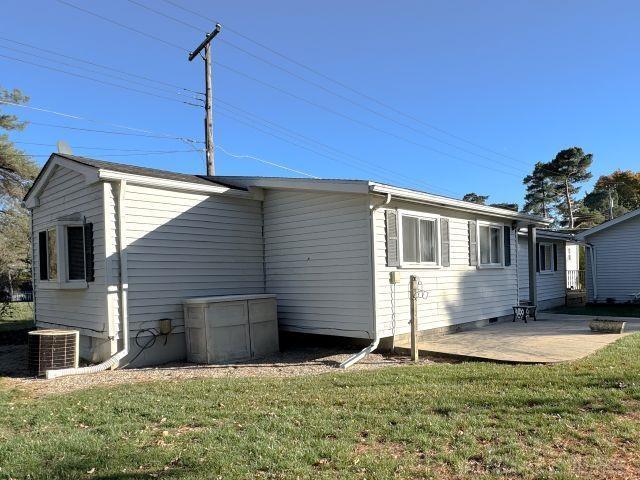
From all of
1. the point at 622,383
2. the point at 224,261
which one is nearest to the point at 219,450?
the point at 622,383

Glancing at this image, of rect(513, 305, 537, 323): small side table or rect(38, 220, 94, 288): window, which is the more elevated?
rect(38, 220, 94, 288): window

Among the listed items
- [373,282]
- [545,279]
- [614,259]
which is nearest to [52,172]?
[373,282]

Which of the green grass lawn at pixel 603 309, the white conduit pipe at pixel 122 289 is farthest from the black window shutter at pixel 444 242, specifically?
the green grass lawn at pixel 603 309

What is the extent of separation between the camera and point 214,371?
789 centimetres

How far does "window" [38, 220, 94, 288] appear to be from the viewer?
880 cm

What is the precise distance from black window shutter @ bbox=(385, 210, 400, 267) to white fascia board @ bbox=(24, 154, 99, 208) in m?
5.07

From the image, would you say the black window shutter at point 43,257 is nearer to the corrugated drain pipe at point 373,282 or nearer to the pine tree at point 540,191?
the corrugated drain pipe at point 373,282

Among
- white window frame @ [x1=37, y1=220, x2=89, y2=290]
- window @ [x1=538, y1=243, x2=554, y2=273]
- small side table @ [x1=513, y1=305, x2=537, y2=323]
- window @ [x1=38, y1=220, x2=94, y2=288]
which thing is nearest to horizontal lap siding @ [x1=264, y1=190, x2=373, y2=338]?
window @ [x1=38, y1=220, x2=94, y2=288]

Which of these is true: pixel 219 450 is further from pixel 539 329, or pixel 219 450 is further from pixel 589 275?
pixel 589 275

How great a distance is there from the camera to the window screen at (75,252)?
9055mm

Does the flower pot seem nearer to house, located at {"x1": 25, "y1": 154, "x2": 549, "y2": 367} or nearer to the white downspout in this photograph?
house, located at {"x1": 25, "y1": 154, "x2": 549, "y2": 367}

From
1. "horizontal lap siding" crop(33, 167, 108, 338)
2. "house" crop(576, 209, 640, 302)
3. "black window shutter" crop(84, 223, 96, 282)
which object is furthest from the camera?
"house" crop(576, 209, 640, 302)

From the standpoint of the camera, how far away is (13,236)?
65.6 ft

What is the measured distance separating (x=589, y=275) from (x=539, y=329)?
11.1 m
